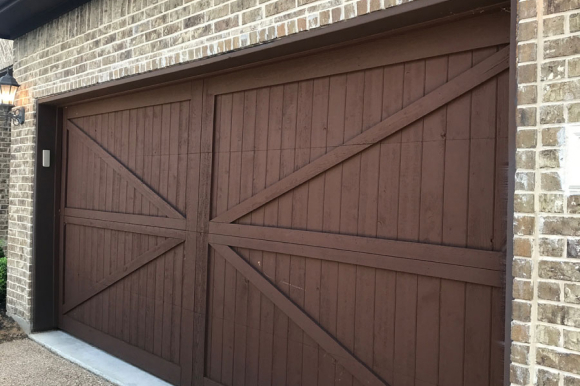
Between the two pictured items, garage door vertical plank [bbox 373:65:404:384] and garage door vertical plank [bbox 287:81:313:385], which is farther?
garage door vertical plank [bbox 287:81:313:385]

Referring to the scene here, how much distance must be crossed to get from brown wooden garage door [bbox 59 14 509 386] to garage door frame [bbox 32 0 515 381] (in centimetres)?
14

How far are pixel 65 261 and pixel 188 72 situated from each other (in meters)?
3.41

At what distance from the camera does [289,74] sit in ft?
13.4

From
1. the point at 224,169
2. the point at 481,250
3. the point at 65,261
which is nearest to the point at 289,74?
the point at 224,169

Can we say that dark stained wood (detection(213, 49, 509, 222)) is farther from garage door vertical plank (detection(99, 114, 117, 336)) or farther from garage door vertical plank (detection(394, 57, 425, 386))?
garage door vertical plank (detection(99, 114, 117, 336))

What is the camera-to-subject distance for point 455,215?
3.10m

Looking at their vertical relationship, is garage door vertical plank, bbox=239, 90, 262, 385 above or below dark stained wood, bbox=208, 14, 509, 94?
below

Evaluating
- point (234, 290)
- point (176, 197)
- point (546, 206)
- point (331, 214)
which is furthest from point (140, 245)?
point (546, 206)

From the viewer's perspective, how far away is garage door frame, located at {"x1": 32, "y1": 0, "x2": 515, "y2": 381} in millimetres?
3039

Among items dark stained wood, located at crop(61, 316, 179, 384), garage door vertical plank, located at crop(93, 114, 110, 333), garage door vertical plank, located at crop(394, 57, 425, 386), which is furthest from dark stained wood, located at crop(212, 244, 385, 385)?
garage door vertical plank, located at crop(93, 114, 110, 333)

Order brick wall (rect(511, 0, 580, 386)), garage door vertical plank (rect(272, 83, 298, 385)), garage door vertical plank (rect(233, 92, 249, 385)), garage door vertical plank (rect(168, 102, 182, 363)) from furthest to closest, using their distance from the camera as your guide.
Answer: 1. garage door vertical plank (rect(168, 102, 182, 363))
2. garage door vertical plank (rect(233, 92, 249, 385))
3. garage door vertical plank (rect(272, 83, 298, 385))
4. brick wall (rect(511, 0, 580, 386))

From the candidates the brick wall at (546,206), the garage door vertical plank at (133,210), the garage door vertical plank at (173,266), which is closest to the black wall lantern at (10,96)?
the garage door vertical plank at (133,210)

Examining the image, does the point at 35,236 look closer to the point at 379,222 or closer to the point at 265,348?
the point at 265,348

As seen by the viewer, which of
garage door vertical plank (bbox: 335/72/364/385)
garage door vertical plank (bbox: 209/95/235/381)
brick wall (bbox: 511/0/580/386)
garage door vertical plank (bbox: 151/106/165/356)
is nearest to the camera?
brick wall (bbox: 511/0/580/386)
